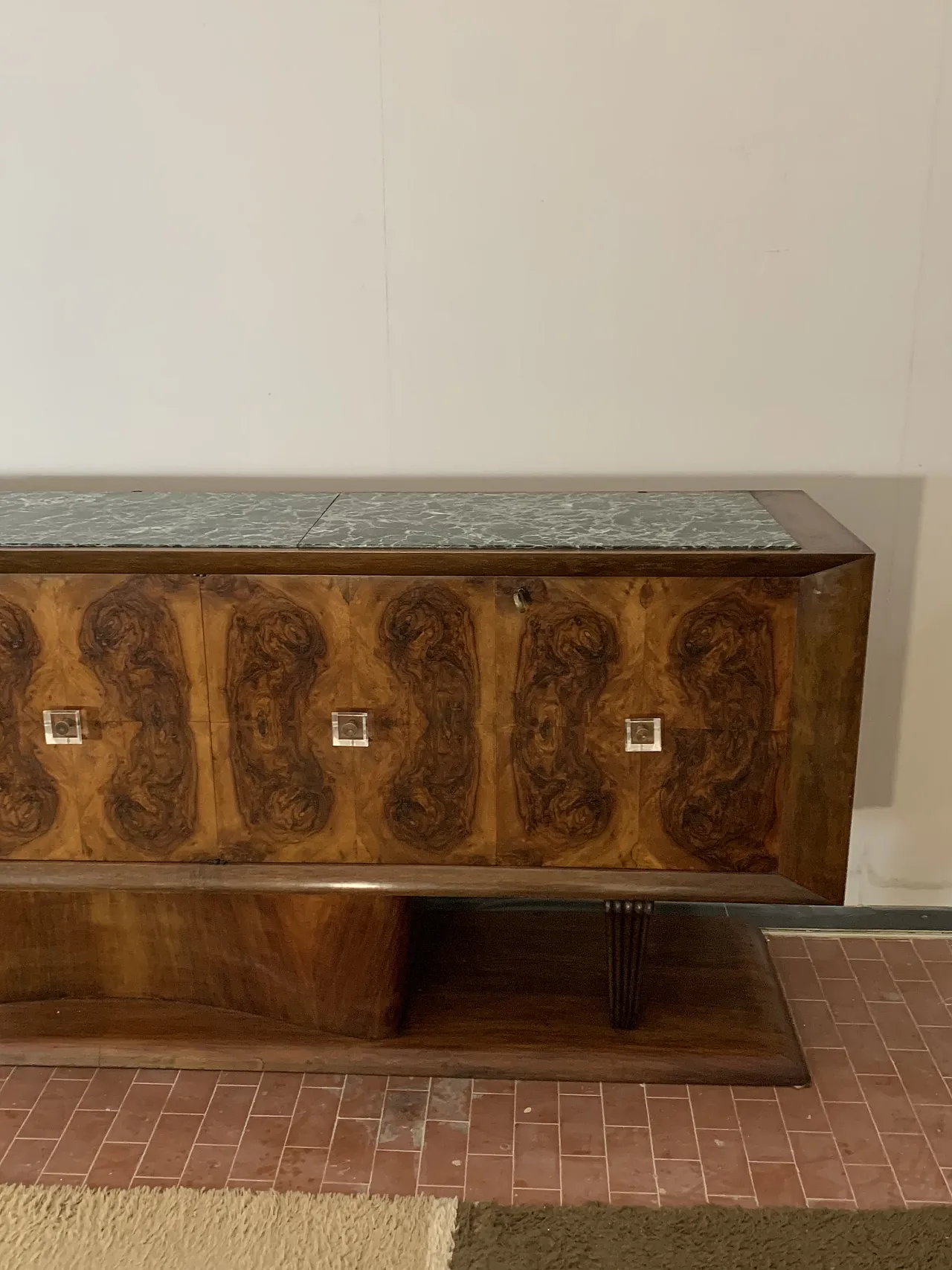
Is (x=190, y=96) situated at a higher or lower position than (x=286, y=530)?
higher

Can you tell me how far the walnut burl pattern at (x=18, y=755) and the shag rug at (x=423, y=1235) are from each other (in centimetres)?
49

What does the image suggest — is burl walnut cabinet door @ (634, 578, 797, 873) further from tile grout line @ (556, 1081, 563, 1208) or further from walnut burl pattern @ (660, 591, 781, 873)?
tile grout line @ (556, 1081, 563, 1208)

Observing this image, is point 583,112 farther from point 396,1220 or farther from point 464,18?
point 396,1220

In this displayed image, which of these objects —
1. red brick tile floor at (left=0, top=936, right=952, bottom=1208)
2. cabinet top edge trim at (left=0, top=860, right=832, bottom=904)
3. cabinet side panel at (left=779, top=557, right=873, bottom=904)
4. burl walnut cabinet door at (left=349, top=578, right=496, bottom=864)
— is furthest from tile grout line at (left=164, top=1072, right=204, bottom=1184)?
cabinet side panel at (left=779, top=557, right=873, bottom=904)

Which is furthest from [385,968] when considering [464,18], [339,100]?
[464,18]

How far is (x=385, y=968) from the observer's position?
1757 millimetres

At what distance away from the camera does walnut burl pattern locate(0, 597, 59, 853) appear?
1548 mm

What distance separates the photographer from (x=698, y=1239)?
144cm

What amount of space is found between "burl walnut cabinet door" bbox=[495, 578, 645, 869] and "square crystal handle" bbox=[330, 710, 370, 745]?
185 mm

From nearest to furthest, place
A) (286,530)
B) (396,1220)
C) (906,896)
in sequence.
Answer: (396,1220), (286,530), (906,896)

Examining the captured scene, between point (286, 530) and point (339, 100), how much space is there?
724 mm

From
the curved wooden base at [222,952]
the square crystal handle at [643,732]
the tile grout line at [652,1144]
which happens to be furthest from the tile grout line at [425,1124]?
the square crystal handle at [643,732]

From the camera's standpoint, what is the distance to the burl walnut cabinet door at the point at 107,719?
1.53 metres

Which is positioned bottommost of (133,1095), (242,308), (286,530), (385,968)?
(133,1095)
